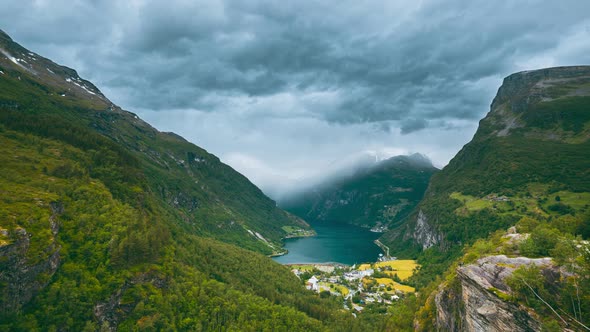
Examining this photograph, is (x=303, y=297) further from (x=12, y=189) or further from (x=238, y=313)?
(x=12, y=189)

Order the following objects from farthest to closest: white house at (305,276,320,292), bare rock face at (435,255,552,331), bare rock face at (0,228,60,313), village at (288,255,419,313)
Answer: white house at (305,276,320,292)
village at (288,255,419,313)
bare rock face at (0,228,60,313)
bare rock face at (435,255,552,331)

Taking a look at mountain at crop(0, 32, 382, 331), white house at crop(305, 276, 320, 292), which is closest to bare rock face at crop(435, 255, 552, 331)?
mountain at crop(0, 32, 382, 331)

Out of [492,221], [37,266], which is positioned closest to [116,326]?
[37,266]

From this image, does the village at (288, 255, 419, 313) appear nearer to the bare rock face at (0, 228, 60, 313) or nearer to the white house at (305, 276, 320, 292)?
the white house at (305, 276, 320, 292)

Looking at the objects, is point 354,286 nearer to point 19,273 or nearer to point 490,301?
point 490,301

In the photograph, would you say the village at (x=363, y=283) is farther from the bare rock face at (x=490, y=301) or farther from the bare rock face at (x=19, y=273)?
the bare rock face at (x=19, y=273)

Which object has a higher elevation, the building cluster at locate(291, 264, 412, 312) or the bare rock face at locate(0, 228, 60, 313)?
the bare rock face at locate(0, 228, 60, 313)

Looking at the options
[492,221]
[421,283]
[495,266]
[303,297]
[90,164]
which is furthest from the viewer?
[492,221]
